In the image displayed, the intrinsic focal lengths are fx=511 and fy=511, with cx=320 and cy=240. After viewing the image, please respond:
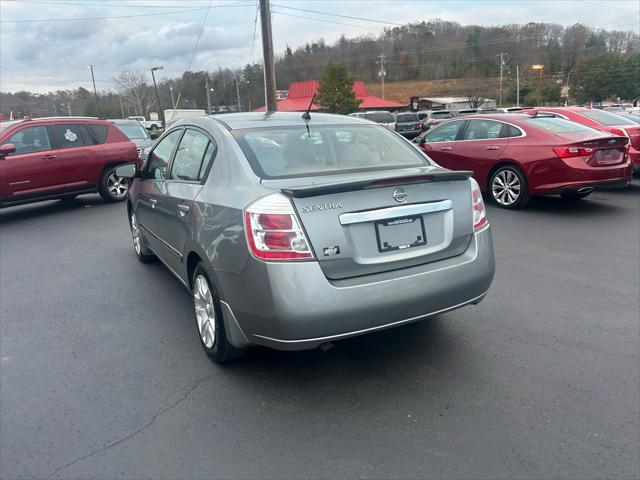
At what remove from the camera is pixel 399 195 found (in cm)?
300

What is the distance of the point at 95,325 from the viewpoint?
4.35m

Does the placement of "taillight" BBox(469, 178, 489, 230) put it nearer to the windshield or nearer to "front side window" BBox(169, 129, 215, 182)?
"front side window" BBox(169, 129, 215, 182)

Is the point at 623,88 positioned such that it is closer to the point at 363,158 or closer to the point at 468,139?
the point at 468,139

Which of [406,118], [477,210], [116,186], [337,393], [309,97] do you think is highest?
[309,97]

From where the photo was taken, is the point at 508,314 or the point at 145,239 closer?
the point at 508,314

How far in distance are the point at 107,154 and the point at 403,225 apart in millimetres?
8851

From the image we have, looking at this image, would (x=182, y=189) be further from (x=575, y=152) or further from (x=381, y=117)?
(x=381, y=117)

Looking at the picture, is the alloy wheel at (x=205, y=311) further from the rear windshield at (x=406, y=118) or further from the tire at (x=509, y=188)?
the rear windshield at (x=406, y=118)

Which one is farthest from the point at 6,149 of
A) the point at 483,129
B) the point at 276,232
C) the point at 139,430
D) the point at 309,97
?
the point at 309,97

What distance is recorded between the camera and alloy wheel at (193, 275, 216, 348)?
11.2 feet

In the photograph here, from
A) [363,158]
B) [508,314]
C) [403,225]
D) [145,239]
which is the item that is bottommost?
[508,314]

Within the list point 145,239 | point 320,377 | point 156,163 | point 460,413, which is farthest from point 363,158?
point 145,239

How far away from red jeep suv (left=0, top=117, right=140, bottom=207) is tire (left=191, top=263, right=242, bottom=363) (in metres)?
7.12

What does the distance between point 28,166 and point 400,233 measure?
852cm
